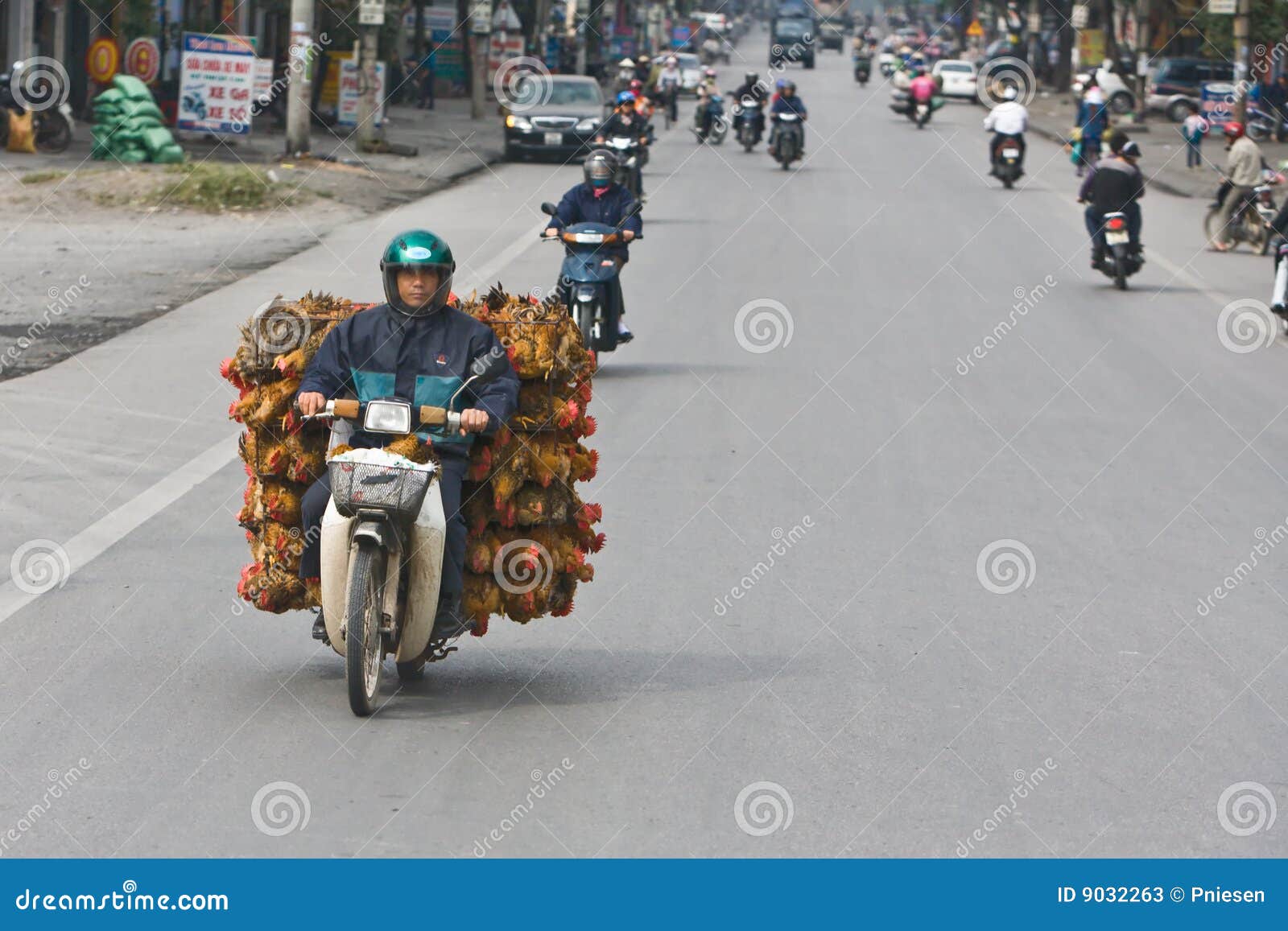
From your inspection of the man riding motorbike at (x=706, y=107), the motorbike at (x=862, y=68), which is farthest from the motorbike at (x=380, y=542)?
the motorbike at (x=862, y=68)

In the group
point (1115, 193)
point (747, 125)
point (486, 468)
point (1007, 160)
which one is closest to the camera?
point (486, 468)

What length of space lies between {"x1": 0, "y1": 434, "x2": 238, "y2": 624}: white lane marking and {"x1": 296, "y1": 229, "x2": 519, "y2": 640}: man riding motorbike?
76.5 inches

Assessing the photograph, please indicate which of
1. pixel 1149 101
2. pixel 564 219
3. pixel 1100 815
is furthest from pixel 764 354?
pixel 1149 101

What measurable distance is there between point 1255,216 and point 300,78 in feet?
45.2

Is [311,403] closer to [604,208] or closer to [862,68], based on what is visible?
[604,208]

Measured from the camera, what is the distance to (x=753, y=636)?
8.17 m

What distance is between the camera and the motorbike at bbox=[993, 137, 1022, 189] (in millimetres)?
37188

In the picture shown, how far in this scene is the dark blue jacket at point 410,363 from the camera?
6.86m

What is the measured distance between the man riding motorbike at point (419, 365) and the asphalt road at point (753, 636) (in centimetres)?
54

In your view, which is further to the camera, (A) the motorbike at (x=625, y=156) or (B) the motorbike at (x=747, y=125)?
(B) the motorbike at (x=747, y=125)

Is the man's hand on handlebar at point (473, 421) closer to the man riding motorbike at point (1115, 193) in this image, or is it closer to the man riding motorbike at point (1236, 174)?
the man riding motorbike at point (1115, 193)

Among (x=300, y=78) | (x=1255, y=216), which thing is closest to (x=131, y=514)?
(x=1255, y=216)

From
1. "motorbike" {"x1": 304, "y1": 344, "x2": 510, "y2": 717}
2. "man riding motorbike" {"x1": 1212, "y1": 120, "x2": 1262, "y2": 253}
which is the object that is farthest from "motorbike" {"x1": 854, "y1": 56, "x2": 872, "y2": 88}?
"motorbike" {"x1": 304, "y1": 344, "x2": 510, "y2": 717}

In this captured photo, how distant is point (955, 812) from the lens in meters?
5.88
